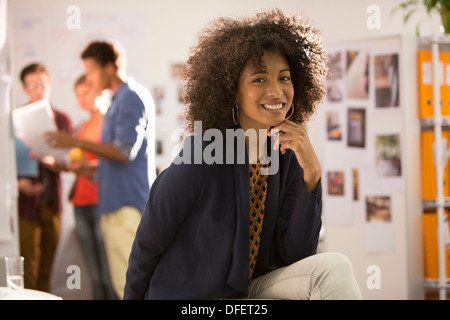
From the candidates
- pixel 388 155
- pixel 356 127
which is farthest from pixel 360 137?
pixel 388 155

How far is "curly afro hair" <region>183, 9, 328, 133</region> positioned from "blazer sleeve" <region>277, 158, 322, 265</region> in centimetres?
23

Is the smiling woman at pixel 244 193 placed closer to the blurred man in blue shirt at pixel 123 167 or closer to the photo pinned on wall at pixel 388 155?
the blurred man in blue shirt at pixel 123 167

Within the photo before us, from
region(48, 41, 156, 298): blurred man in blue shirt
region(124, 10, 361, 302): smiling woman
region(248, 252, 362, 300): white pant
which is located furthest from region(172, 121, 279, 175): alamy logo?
region(48, 41, 156, 298): blurred man in blue shirt

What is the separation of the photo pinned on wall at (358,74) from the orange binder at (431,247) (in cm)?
69

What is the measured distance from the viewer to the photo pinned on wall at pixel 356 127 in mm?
2945

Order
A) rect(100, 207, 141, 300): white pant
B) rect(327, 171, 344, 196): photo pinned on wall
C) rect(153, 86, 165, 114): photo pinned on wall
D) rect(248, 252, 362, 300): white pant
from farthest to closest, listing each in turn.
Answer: rect(153, 86, 165, 114): photo pinned on wall, rect(327, 171, 344, 196): photo pinned on wall, rect(100, 207, 141, 300): white pant, rect(248, 252, 362, 300): white pant

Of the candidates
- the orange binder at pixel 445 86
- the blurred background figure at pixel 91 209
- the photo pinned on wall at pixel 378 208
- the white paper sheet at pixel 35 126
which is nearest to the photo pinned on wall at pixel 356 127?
the photo pinned on wall at pixel 378 208

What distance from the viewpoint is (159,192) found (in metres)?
1.24

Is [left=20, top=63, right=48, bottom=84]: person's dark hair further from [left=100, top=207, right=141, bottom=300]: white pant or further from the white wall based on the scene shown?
[left=100, top=207, right=141, bottom=300]: white pant

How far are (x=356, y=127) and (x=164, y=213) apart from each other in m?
1.93

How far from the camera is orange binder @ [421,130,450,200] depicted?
113 inches

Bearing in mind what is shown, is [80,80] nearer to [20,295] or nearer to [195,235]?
A: [20,295]
